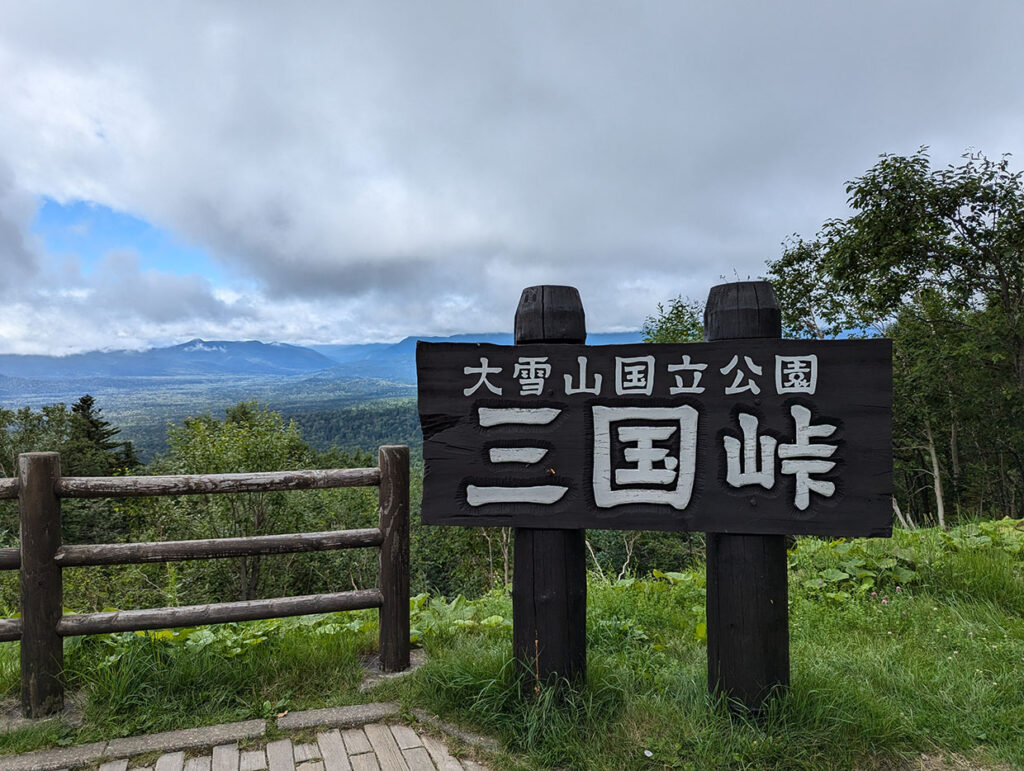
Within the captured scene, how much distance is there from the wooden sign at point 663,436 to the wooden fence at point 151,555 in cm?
64

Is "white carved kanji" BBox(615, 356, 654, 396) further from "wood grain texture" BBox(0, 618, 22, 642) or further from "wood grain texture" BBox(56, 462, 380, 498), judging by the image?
"wood grain texture" BBox(0, 618, 22, 642)

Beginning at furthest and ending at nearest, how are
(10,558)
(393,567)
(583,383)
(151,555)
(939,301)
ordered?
(939,301), (393,567), (151,555), (10,558), (583,383)

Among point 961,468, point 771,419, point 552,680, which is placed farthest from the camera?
point 961,468

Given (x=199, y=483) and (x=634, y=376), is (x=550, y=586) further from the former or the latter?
(x=199, y=483)

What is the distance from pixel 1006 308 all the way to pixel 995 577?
34.1 ft

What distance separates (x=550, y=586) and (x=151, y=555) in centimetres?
206

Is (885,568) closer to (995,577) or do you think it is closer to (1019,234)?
(995,577)

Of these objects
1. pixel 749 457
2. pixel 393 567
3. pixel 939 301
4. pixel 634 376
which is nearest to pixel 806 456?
pixel 749 457

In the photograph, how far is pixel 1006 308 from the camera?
38.9 ft

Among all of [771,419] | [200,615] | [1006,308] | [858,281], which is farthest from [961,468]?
[200,615]

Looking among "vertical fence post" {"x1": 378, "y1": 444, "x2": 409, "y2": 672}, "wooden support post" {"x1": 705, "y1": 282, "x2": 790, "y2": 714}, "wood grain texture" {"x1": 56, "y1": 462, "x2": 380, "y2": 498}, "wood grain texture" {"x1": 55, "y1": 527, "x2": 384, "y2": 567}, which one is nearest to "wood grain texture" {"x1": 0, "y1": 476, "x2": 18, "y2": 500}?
"wood grain texture" {"x1": 56, "y1": 462, "x2": 380, "y2": 498}

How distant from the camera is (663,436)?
2.68 metres

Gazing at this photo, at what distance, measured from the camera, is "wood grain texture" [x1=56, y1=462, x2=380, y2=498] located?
9.83ft

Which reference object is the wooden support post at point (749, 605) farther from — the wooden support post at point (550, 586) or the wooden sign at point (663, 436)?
the wooden support post at point (550, 586)
